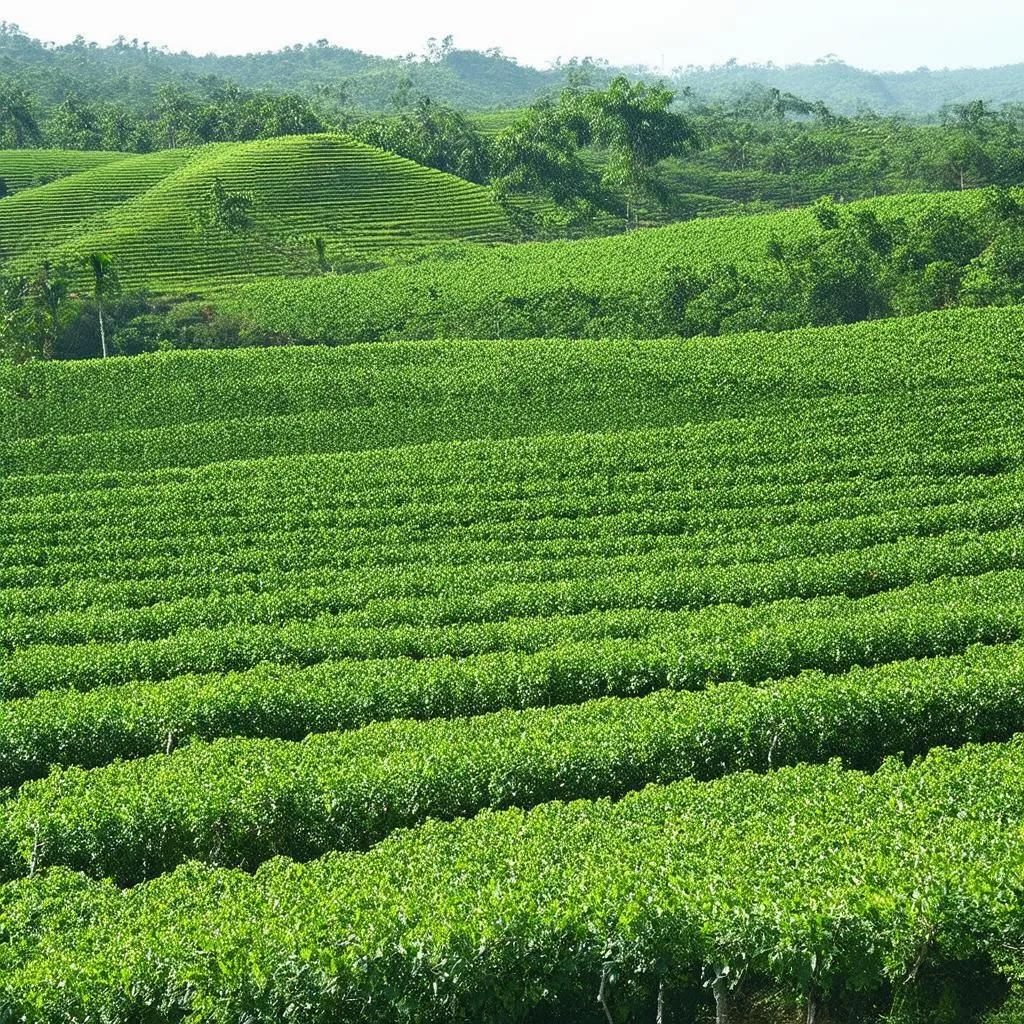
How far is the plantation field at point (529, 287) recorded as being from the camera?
236 ft

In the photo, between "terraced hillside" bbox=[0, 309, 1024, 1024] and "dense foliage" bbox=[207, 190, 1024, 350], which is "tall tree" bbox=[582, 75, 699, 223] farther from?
"terraced hillside" bbox=[0, 309, 1024, 1024]

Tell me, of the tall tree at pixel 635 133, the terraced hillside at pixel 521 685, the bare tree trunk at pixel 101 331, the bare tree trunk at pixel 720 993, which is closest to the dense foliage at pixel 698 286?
the bare tree trunk at pixel 101 331

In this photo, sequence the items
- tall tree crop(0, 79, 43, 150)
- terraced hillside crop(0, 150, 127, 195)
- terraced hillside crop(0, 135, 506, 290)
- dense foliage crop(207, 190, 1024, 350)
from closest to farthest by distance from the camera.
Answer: dense foliage crop(207, 190, 1024, 350) < terraced hillside crop(0, 135, 506, 290) < terraced hillside crop(0, 150, 127, 195) < tall tree crop(0, 79, 43, 150)

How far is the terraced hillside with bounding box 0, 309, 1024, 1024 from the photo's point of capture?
15.6 metres

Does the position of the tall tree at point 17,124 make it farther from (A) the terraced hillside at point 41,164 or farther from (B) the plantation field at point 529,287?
(B) the plantation field at point 529,287

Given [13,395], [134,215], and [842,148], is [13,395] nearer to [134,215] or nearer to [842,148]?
[134,215]

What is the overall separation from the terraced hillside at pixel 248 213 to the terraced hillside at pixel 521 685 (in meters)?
31.9

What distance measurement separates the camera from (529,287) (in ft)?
251

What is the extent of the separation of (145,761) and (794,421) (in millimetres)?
33197

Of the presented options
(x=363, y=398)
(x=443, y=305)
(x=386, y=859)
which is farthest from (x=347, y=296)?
(x=386, y=859)

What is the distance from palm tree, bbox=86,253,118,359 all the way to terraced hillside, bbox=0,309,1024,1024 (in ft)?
47.4

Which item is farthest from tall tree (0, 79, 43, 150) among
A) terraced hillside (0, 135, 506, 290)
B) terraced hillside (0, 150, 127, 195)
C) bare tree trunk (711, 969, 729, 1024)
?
bare tree trunk (711, 969, 729, 1024)

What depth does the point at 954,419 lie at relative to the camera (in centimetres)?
4656

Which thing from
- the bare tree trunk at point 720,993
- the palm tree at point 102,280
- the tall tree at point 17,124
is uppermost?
the tall tree at point 17,124
